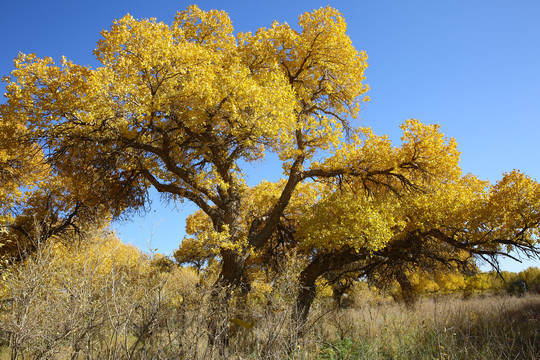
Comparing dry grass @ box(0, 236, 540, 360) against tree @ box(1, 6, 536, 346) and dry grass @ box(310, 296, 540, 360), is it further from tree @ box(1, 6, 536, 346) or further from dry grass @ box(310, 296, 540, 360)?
tree @ box(1, 6, 536, 346)

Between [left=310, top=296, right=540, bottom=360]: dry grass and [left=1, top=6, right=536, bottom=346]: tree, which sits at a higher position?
[left=1, top=6, right=536, bottom=346]: tree

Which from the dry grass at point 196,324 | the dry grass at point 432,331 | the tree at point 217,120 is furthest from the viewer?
the tree at point 217,120

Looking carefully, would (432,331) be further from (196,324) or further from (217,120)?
(217,120)

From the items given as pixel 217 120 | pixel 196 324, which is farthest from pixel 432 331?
pixel 217 120

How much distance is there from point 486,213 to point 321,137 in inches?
233

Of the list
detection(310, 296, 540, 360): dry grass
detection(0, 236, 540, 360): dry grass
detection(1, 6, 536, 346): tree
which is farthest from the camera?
detection(1, 6, 536, 346): tree

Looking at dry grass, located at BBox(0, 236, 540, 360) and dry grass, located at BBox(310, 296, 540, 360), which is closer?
dry grass, located at BBox(0, 236, 540, 360)

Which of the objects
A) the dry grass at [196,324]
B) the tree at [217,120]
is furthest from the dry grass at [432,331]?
the tree at [217,120]

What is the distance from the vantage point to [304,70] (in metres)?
12.8

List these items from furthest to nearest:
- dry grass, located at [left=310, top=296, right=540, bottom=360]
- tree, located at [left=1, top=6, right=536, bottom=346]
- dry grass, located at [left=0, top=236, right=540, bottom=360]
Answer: tree, located at [left=1, top=6, right=536, bottom=346]
dry grass, located at [left=310, top=296, right=540, bottom=360]
dry grass, located at [left=0, top=236, right=540, bottom=360]

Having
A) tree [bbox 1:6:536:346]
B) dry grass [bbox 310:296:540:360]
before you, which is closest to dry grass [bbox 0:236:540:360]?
dry grass [bbox 310:296:540:360]

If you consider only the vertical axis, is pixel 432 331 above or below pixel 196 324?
below

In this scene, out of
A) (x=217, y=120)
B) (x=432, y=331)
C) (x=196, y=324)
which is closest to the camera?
(x=196, y=324)

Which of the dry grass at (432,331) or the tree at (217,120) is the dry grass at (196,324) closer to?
the dry grass at (432,331)
